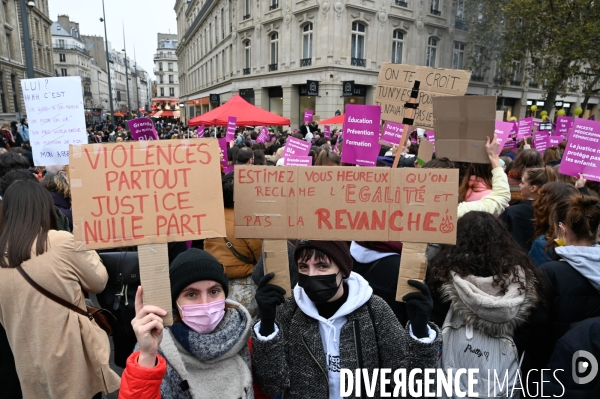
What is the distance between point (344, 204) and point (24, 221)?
1847 millimetres

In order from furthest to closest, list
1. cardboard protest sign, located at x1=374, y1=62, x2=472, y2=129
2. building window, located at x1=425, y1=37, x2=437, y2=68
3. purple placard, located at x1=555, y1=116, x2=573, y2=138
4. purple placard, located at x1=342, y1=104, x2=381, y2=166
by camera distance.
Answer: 1. building window, located at x1=425, y1=37, x2=437, y2=68
2. purple placard, located at x1=555, y1=116, x2=573, y2=138
3. purple placard, located at x1=342, y1=104, x2=381, y2=166
4. cardboard protest sign, located at x1=374, y1=62, x2=472, y2=129

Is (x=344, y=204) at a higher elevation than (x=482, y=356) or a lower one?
higher

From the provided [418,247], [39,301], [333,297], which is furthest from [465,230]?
[39,301]

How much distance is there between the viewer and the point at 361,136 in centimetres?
444

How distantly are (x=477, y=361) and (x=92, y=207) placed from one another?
2189 mm

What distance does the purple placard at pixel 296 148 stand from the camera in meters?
6.09

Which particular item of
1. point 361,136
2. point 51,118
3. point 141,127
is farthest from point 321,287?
point 141,127

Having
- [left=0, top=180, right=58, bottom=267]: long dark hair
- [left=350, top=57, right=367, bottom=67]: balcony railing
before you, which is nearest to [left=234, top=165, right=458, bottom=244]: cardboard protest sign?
Result: [left=0, top=180, right=58, bottom=267]: long dark hair

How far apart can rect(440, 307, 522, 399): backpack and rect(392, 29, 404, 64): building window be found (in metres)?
26.8

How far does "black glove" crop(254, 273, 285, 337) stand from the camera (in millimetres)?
1779

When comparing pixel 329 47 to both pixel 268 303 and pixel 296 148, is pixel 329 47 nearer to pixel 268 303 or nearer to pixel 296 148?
pixel 296 148

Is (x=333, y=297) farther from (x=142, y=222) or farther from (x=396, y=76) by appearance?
(x=396, y=76)

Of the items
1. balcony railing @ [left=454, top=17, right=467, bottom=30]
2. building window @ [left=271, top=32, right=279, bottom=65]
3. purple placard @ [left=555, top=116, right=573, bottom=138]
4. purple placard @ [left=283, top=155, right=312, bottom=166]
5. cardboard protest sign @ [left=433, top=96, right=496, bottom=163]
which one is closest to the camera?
cardboard protest sign @ [left=433, top=96, right=496, bottom=163]

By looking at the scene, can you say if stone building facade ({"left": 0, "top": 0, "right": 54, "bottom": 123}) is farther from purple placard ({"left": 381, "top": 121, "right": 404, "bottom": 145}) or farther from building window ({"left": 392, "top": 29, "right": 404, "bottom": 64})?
purple placard ({"left": 381, "top": 121, "right": 404, "bottom": 145})
